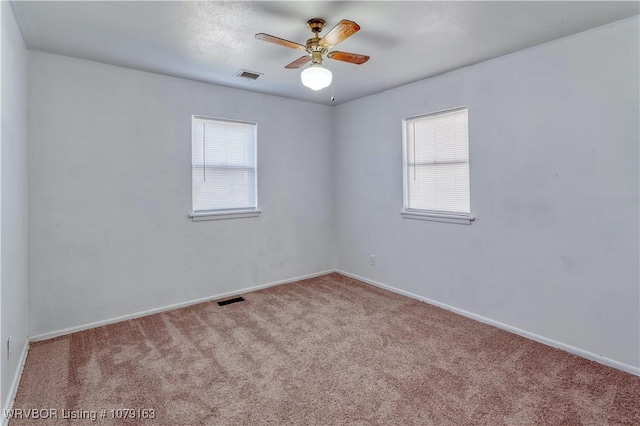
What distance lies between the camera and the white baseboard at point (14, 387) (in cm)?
187

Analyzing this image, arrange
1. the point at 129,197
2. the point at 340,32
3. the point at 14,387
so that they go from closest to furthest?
the point at 340,32, the point at 14,387, the point at 129,197

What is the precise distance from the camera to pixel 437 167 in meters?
3.65

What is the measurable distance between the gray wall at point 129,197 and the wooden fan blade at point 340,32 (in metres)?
2.05

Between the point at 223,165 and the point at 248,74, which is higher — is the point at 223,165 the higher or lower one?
the lower one

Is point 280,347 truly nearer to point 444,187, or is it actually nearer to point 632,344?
point 444,187

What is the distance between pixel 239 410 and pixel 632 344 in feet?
9.10

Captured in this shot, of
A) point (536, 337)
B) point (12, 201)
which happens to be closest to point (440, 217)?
point (536, 337)

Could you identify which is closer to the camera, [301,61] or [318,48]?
[318,48]

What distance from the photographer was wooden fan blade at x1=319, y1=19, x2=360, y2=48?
1908mm

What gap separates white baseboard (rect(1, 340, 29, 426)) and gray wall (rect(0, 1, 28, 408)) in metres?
0.02

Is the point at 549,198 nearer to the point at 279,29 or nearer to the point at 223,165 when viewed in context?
the point at 279,29

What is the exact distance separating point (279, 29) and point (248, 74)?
1.07m

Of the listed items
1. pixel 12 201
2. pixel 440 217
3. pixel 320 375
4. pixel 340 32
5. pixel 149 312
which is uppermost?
pixel 340 32

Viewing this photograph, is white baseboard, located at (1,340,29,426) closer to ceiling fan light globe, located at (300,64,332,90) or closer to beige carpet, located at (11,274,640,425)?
beige carpet, located at (11,274,640,425)
